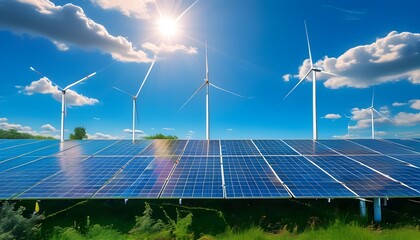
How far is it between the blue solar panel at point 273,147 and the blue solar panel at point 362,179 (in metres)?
2.51

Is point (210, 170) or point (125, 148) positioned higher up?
point (125, 148)

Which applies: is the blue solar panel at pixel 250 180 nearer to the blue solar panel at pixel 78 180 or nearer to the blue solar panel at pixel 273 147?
the blue solar panel at pixel 273 147

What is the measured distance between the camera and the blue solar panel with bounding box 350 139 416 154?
71.2 feet

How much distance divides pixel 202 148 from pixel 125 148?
5873 mm

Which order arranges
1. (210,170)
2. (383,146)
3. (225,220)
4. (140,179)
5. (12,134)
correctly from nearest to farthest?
(225,220) < (140,179) < (210,170) < (383,146) < (12,134)

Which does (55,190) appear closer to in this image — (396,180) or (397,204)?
(396,180)

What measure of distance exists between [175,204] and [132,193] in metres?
2.97

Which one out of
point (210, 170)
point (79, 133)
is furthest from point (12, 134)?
point (210, 170)

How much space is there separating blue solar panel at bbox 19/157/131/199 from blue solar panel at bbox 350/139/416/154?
18.5 meters

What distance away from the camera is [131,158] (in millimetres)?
19547

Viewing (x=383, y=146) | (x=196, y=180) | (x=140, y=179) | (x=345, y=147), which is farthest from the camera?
(x=383, y=146)

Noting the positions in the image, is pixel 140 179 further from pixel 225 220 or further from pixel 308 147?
pixel 308 147

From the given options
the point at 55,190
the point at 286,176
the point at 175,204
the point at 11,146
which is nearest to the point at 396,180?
the point at 286,176

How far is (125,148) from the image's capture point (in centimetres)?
2264
